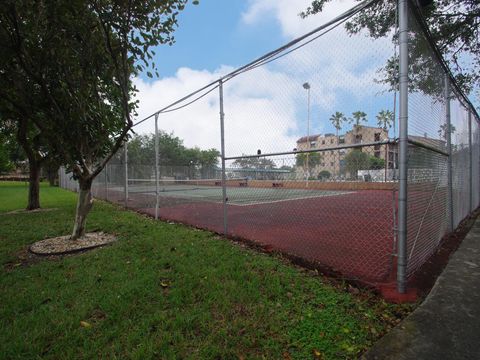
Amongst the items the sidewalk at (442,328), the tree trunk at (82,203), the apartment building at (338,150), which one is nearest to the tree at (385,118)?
the apartment building at (338,150)

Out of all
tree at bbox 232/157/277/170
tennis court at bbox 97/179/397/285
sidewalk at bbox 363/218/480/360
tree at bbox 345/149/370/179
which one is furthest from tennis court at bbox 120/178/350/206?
sidewalk at bbox 363/218/480/360

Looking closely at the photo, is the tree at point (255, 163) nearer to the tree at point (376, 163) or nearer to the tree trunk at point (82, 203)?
the tree at point (376, 163)

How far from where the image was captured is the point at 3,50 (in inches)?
156

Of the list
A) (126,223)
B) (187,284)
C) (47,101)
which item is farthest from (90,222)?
(187,284)

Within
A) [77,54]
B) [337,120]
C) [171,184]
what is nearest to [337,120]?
[337,120]

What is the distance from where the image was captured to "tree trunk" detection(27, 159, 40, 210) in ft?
29.9

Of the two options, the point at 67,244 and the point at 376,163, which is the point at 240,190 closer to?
the point at 376,163

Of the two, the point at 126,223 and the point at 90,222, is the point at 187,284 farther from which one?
the point at 90,222

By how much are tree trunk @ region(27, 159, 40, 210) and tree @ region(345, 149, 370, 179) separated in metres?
10.3

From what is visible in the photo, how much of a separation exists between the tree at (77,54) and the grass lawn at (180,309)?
202 cm

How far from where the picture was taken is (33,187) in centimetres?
927

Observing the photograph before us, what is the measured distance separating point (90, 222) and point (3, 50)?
395 cm

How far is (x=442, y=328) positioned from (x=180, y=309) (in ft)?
7.12

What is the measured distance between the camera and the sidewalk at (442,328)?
71.6 inches
